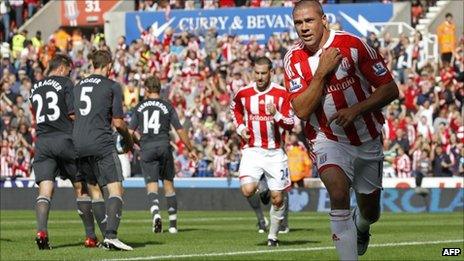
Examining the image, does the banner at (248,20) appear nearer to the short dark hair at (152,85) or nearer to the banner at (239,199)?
the banner at (239,199)

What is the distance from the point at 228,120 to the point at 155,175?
556 inches

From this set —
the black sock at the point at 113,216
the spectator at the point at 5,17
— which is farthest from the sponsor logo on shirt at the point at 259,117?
the spectator at the point at 5,17

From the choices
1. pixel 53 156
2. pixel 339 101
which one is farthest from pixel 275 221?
pixel 339 101

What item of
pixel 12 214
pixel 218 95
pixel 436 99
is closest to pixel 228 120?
pixel 218 95

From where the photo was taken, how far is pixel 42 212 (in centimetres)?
1719

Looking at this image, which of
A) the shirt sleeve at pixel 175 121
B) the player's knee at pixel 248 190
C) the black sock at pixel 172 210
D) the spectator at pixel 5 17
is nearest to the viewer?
the player's knee at pixel 248 190

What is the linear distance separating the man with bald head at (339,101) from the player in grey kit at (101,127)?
5.18 metres

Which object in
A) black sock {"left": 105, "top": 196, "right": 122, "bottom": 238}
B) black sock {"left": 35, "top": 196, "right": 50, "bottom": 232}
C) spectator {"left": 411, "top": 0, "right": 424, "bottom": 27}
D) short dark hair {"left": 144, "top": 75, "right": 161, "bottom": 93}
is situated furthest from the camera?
spectator {"left": 411, "top": 0, "right": 424, "bottom": 27}

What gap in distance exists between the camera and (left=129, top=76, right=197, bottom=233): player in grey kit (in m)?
22.0

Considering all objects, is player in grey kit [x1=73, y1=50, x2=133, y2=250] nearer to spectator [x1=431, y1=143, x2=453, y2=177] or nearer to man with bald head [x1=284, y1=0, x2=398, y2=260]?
man with bald head [x1=284, y1=0, x2=398, y2=260]

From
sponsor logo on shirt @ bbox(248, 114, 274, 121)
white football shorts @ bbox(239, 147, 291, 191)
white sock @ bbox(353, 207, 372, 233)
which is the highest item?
sponsor logo on shirt @ bbox(248, 114, 274, 121)

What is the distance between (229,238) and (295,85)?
8.11m

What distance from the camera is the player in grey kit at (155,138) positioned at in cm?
2198

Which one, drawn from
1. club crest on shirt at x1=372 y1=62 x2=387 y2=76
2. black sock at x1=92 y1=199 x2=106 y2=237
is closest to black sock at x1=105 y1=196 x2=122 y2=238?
black sock at x1=92 y1=199 x2=106 y2=237
